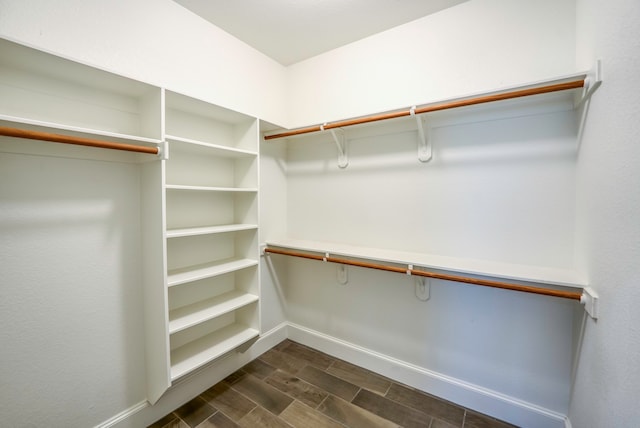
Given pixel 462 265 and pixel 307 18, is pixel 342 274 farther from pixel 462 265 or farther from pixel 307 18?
pixel 307 18

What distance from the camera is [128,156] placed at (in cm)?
150

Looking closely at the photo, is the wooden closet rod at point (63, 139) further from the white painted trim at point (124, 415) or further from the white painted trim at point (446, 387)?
the white painted trim at point (446, 387)

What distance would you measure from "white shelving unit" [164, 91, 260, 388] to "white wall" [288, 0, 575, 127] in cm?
88

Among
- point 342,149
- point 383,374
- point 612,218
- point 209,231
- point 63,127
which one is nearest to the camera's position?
point 612,218

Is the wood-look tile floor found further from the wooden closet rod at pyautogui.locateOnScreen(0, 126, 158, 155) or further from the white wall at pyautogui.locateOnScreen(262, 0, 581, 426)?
the wooden closet rod at pyautogui.locateOnScreen(0, 126, 158, 155)

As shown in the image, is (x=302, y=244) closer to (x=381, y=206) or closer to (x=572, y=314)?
(x=381, y=206)

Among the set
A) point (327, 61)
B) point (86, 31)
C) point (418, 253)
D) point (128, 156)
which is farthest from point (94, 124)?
point (418, 253)

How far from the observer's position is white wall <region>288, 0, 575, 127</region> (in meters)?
1.45

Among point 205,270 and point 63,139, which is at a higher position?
point 63,139

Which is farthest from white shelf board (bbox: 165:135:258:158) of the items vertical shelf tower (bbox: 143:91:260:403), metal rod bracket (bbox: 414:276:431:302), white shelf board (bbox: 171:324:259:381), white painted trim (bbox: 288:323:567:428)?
white painted trim (bbox: 288:323:567:428)

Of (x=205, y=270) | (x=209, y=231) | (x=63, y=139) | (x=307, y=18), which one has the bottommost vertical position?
(x=205, y=270)

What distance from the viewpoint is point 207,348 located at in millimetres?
1754

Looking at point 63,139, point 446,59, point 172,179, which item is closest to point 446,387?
point 446,59

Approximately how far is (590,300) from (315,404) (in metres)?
1.66
